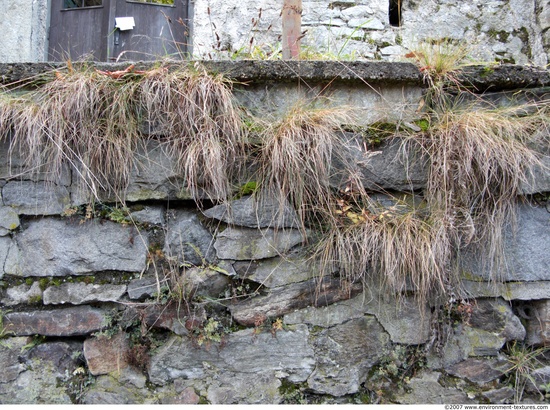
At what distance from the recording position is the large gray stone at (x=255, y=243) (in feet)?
6.48

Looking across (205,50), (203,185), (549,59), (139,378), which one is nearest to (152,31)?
(205,50)

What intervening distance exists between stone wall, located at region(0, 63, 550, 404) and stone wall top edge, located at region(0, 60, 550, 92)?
0.50ft

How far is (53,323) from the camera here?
195cm

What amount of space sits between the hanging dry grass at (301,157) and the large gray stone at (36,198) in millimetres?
937

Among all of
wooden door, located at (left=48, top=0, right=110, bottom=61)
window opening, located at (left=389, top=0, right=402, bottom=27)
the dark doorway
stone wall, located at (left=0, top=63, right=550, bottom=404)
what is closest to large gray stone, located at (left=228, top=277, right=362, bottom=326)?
stone wall, located at (left=0, top=63, right=550, bottom=404)

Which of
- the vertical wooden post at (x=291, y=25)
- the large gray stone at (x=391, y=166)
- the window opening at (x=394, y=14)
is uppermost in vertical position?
the window opening at (x=394, y=14)

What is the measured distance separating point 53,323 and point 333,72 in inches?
69.8

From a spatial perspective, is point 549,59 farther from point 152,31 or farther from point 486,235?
point 152,31

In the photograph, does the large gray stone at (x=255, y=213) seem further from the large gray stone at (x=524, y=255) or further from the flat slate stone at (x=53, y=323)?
the large gray stone at (x=524, y=255)

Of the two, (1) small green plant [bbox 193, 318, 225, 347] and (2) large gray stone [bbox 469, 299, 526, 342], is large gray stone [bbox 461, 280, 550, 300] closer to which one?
(2) large gray stone [bbox 469, 299, 526, 342]

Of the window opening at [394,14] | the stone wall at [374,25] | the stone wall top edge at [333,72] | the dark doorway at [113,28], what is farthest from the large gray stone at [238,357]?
the window opening at [394,14]

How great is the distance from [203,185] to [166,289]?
1.66 ft

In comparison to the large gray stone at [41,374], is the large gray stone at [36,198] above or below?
above

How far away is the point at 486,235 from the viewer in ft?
6.46
